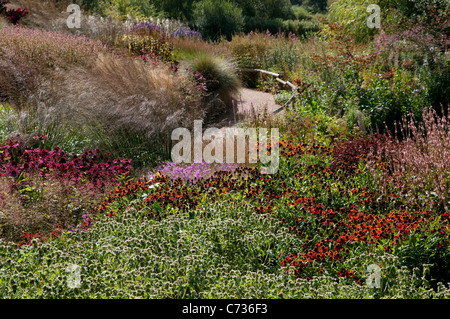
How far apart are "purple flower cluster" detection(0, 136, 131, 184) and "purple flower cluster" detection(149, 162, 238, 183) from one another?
0.51 m

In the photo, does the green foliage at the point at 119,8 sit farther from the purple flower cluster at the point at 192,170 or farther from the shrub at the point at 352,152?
the shrub at the point at 352,152

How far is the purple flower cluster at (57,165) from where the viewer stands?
497 cm

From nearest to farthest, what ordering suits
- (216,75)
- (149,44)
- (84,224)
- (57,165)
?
(84,224)
(57,165)
(216,75)
(149,44)

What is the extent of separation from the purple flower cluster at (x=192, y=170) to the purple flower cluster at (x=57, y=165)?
0.51 m

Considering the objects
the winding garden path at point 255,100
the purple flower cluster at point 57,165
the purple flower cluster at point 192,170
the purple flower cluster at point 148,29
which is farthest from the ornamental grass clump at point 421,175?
the purple flower cluster at point 148,29

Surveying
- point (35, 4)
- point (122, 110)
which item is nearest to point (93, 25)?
point (35, 4)

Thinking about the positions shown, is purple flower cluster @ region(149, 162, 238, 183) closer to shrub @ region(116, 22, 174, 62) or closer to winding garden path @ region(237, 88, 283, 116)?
winding garden path @ region(237, 88, 283, 116)

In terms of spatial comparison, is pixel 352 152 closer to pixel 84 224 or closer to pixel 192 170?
pixel 192 170

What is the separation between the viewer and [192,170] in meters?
5.55

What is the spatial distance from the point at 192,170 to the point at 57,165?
1524mm

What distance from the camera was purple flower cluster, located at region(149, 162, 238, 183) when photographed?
531cm

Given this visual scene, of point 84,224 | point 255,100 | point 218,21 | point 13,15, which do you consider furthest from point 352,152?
point 218,21

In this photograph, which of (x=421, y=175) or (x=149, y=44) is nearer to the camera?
(x=421, y=175)
